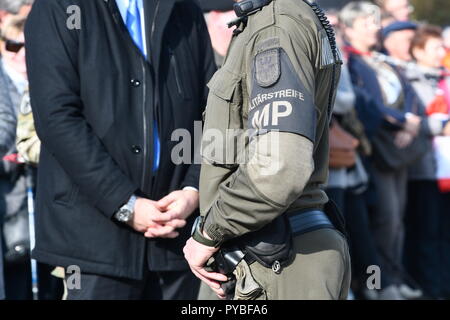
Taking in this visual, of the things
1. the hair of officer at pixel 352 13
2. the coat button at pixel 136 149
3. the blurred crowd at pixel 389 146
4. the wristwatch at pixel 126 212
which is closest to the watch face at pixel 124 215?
the wristwatch at pixel 126 212

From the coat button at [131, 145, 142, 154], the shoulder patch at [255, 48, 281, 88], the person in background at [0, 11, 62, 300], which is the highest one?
the shoulder patch at [255, 48, 281, 88]


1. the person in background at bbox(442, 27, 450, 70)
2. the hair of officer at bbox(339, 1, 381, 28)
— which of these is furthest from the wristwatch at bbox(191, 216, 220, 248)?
the person in background at bbox(442, 27, 450, 70)

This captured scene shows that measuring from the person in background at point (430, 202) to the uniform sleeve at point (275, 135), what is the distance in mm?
5020

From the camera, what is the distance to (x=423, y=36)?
816 cm

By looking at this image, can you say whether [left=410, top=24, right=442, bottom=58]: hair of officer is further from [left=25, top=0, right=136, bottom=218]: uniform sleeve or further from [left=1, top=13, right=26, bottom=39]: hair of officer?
[left=25, top=0, right=136, bottom=218]: uniform sleeve

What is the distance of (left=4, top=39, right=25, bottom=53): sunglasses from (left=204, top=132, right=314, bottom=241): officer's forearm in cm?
246

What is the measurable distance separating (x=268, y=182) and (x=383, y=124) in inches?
179

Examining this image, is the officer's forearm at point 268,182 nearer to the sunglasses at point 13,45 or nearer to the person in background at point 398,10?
the sunglasses at point 13,45

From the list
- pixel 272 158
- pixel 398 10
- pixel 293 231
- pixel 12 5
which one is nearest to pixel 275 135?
pixel 272 158

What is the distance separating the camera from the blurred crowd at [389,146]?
6258mm

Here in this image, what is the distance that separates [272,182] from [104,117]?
1258 mm

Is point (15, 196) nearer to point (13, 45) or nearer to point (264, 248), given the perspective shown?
point (13, 45)

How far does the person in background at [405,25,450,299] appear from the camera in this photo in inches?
299
